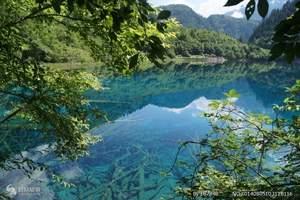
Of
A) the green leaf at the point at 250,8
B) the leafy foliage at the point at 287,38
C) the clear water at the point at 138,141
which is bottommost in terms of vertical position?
the clear water at the point at 138,141

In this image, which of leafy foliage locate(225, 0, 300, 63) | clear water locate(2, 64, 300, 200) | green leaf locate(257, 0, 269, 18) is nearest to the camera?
green leaf locate(257, 0, 269, 18)

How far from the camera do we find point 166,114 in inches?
1897

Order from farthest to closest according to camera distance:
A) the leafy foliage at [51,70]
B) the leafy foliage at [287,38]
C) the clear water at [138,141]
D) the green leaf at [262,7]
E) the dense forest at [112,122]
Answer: the clear water at [138,141] < the leafy foliage at [51,70] < the dense forest at [112,122] < the leafy foliage at [287,38] < the green leaf at [262,7]

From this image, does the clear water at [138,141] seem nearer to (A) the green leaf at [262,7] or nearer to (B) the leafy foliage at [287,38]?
(B) the leafy foliage at [287,38]

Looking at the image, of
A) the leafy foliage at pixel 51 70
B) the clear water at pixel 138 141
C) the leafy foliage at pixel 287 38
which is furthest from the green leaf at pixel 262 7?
the leafy foliage at pixel 51 70

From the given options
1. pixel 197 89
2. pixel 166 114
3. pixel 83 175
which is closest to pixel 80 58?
pixel 197 89

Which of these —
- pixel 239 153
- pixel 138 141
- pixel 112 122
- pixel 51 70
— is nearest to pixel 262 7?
pixel 239 153

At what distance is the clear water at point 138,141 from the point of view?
843 inches

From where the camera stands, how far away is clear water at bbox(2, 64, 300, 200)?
843 inches

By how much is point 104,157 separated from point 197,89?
155 ft

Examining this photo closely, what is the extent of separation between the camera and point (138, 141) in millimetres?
33188

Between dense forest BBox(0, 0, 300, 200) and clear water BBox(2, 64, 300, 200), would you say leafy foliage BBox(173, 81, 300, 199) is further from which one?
clear water BBox(2, 64, 300, 200)

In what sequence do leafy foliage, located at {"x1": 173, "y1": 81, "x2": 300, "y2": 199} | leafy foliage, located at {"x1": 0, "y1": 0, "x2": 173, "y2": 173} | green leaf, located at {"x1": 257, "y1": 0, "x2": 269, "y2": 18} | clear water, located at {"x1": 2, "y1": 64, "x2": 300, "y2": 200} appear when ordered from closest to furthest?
green leaf, located at {"x1": 257, "y1": 0, "x2": 269, "y2": 18} < leafy foliage, located at {"x1": 173, "y1": 81, "x2": 300, "y2": 199} < leafy foliage, located at {"x1": 0, "y1": 0, "x2": 173, "y2": 173} < clear water, located at {"x1": 2, "y1": 64, "x2": 300, "y2": 200}

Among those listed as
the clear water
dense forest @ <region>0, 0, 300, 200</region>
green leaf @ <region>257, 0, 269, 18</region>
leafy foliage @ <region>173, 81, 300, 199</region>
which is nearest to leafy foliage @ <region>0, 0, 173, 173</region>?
dense forest @ <region>0, 0, 300, 200</region>
